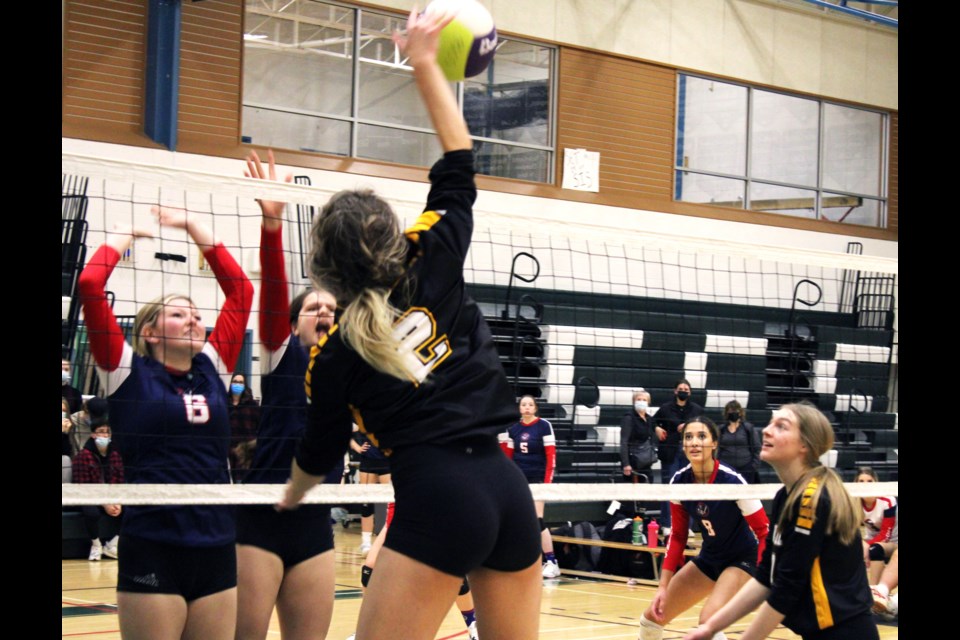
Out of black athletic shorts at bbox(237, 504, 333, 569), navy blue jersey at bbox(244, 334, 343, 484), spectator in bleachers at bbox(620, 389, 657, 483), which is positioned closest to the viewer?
black athletic shorts at bbox(237, 504, 333, 569)

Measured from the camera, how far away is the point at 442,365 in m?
2.60

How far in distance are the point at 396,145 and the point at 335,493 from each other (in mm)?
10426

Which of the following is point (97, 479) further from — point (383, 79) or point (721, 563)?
point (383, 79)

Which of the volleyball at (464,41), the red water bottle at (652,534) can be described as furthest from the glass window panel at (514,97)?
the volleyball at (464,41)

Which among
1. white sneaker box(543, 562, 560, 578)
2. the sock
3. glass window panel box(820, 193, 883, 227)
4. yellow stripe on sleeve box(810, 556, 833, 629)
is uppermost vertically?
glass window panel box(820, 193, 883, 227)

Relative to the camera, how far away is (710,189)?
16.4 metres

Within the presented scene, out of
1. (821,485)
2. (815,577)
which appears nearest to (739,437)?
(821,485)

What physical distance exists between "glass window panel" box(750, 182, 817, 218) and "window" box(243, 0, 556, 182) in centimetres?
364

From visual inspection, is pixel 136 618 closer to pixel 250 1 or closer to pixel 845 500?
pixel 845 500

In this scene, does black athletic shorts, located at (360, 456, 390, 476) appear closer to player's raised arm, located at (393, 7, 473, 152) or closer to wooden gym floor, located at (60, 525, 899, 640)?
wooden gym floor, located at (60, 525, 899, 640)

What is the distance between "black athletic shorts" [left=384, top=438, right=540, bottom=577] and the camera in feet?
8.18

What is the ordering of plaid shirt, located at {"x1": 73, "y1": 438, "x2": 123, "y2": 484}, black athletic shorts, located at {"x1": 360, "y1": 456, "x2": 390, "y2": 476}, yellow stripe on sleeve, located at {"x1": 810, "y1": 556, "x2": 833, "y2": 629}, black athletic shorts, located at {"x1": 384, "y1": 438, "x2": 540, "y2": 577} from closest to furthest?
black athletic shorts, located at {"x1": 384, "y1": 438, "x2": 540, "y2": 577}, yellow stripe on sleeve, located at {"x1": 810, "y1": 556, "x2": 833, "y2": 629}, plaid shirt, located at {"x1": 73, "y1": 438, "x2": 123, "y2": 484}, black athletic shorts, located at {"x1": 360, "y1": 456, "x2": 390, "y2": 476}

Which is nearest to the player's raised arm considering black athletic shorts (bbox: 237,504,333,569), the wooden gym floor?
black athletic shorts (bbox: 237,504,333,569)

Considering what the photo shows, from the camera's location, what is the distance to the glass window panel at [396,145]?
14.0 m
